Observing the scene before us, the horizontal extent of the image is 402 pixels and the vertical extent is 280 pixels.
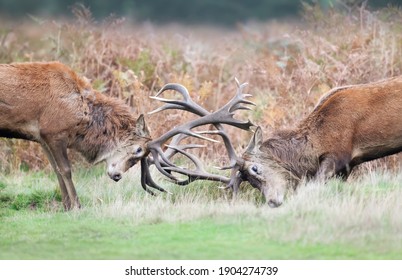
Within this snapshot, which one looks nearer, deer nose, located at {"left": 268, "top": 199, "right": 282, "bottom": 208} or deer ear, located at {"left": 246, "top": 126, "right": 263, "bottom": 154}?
deer nose, located at {"left": 268, "top": 199, "right": 282, "bottom": 208}

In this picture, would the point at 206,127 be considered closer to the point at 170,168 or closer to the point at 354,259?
the point at 170,168

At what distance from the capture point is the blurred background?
26.9 metres

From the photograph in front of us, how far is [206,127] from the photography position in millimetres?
16609

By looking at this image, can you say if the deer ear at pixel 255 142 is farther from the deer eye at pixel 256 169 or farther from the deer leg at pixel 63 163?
the deer leg at pixel 63 163

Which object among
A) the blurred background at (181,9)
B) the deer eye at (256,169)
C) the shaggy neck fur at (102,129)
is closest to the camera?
the deer eye at (256,169)

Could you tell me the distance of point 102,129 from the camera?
1375 cm

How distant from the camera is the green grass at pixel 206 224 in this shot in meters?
10.3

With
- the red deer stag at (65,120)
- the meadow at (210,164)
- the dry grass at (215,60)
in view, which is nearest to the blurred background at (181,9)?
the meadow at (210,164)

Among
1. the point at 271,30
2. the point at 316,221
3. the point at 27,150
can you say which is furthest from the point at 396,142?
the point at 271,30

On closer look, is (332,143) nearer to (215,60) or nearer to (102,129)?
(102,129)

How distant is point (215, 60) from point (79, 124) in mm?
7201

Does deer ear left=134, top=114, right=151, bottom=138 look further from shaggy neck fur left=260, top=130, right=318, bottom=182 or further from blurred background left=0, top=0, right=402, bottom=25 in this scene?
blurred background left=0, top=0, right=402, bottom=25

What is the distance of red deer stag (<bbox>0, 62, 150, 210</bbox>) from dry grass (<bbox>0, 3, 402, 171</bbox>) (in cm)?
264

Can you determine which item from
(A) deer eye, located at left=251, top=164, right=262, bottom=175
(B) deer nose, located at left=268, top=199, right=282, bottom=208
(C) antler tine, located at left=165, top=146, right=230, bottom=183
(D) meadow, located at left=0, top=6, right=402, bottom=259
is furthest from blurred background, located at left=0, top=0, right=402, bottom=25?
(B) deer nose, located at left=268, top=199, right=282, bottom=208
